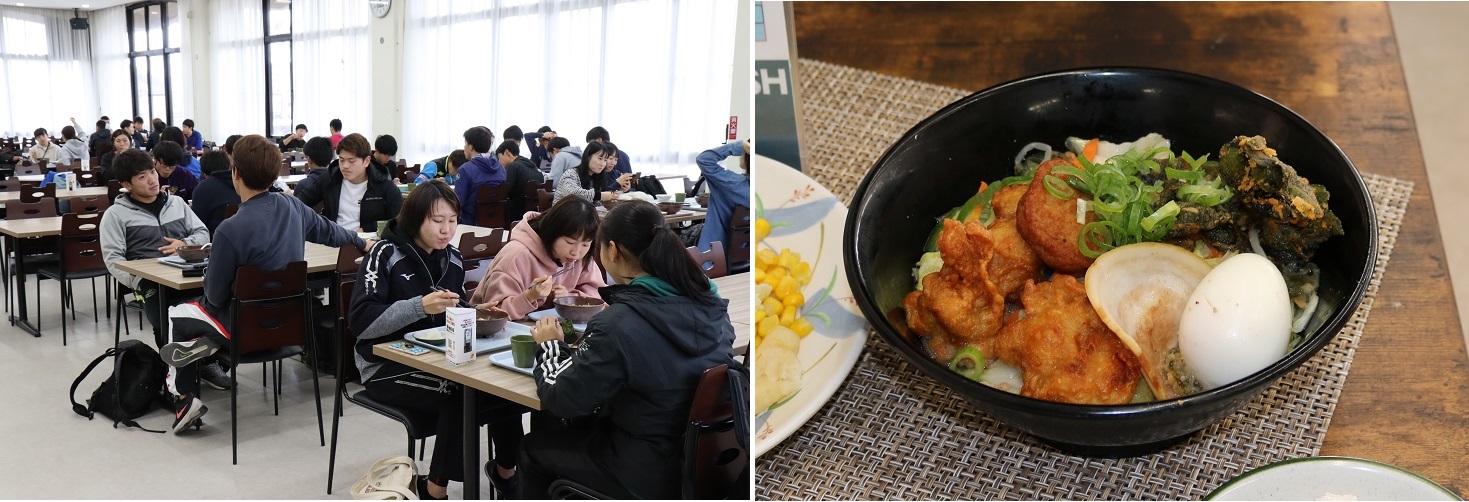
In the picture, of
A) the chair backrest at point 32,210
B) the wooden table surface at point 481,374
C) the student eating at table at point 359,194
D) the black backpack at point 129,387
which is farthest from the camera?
the chair backrest at point 32,210

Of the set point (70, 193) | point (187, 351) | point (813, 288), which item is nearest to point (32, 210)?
point (70, 193)

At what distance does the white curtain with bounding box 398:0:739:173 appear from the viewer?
8680 mm

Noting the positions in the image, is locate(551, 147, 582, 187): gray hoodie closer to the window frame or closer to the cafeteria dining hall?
the cafeteria dining hall

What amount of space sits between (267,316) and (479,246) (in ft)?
2.91

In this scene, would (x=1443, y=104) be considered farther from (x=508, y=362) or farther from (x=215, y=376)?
(x=215, y=376)

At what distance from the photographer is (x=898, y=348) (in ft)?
2.79

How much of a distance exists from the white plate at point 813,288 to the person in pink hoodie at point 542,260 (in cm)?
152

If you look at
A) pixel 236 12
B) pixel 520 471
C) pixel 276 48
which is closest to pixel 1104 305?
pixel 520 471

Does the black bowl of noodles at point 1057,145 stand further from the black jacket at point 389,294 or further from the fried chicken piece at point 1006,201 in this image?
the black jacket at point 389,294

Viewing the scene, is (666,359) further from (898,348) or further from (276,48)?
(276,48)

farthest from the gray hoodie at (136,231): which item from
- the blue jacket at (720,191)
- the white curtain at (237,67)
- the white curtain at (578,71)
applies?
the white curtain at (237,67)

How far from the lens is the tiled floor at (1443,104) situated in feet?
4.17

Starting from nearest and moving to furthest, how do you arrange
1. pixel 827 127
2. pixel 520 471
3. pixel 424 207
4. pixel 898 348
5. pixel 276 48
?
1. pixel 898 348
2. pixel 827 127
3. pixel 520 471
4. pixel 424 207
5. pixel 276 48

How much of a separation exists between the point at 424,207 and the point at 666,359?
1.00 metres
